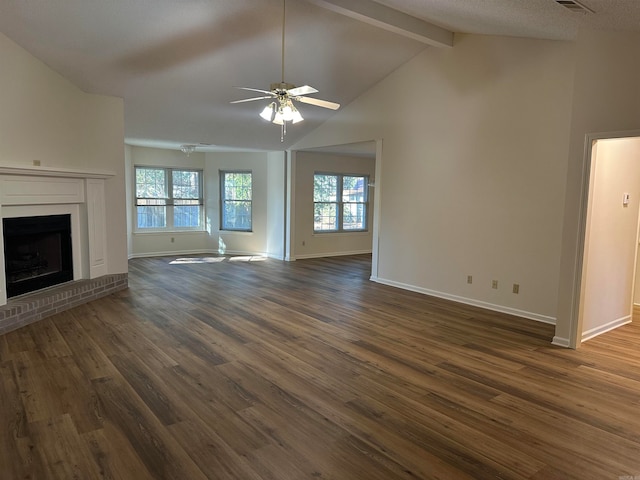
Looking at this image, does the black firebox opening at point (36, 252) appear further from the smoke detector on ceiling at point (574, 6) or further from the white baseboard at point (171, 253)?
the smoke detector on ceiling at point (574, 6)

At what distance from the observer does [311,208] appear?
30.6 ft

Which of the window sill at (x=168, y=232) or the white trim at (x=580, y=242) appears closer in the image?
the white trim at (x=580, y=242)

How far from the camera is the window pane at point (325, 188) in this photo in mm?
9453

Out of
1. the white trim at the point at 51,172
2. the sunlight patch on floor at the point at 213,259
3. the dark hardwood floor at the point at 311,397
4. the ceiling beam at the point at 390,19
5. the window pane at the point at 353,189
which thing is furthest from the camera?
the window pane at the point at 353,189

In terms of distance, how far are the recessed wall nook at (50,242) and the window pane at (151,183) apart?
367cm

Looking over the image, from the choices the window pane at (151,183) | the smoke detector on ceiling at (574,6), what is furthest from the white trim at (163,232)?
the smoke detector on ceiling at (574,6)

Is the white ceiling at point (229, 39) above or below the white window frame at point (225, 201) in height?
above

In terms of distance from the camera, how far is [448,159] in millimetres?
5633

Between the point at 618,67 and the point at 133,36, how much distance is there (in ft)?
15.3

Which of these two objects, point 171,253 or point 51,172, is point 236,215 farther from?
point 51,172

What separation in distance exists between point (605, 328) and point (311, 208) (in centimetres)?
611

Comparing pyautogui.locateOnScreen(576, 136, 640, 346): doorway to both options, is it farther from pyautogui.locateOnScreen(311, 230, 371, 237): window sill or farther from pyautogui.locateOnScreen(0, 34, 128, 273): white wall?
pyautogui.locateOnScreen(311, 230, 371, 237): window sill

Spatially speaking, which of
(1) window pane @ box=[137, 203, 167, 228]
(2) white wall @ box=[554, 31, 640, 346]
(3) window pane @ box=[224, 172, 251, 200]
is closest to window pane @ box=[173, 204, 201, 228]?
(1) window pane @ box=[137, 203, 167, 228]

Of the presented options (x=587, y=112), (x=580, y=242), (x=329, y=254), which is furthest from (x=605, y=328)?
(x=329, y=254)
